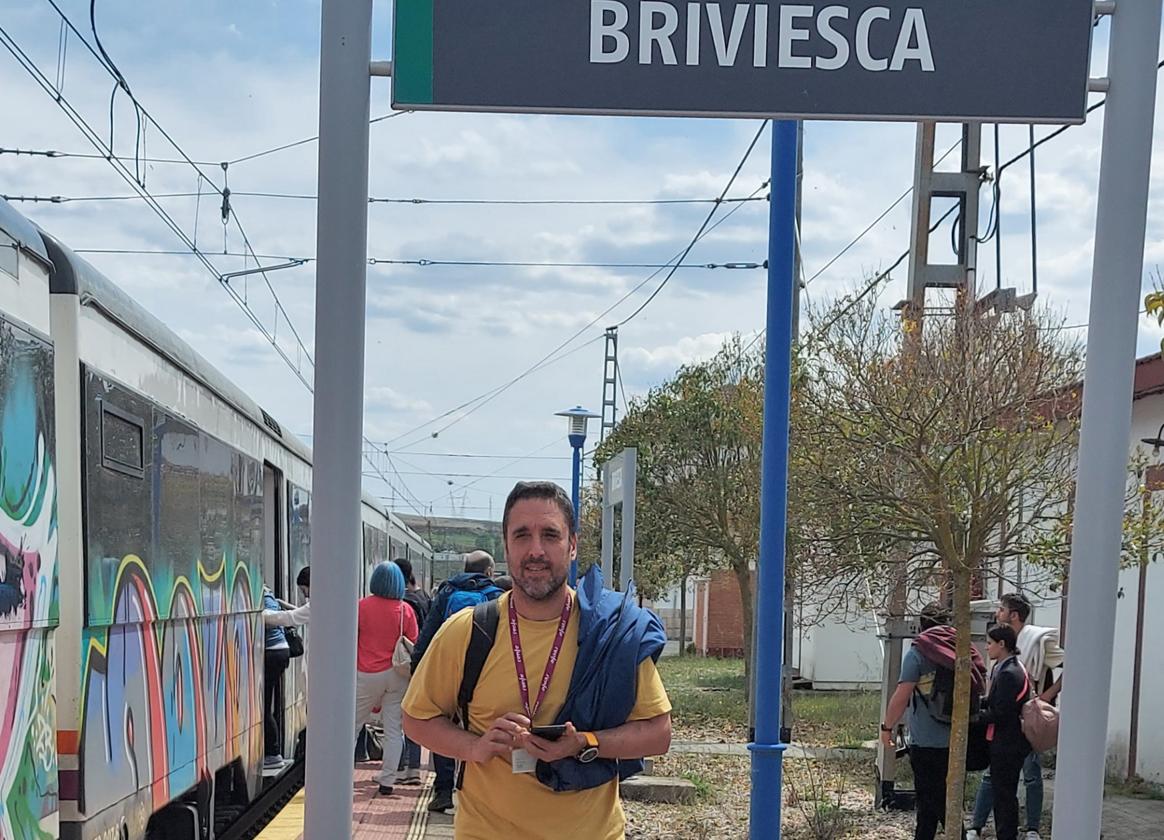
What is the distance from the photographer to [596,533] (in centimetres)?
3706

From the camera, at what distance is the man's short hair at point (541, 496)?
3.44 metres

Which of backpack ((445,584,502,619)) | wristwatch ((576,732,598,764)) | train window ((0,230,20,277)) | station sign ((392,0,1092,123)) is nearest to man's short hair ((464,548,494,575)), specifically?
backpack ((445,584,502,619))

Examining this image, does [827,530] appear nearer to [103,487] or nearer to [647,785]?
[647,785]

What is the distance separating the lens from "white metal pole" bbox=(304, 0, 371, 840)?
10.8ft

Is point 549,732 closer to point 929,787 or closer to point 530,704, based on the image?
point 530,704

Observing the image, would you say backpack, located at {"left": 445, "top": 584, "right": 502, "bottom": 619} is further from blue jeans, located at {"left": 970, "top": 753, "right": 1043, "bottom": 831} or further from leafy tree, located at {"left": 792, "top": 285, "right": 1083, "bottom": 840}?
blue jeans, located at {"left": 970, "top": 753, "right": 1043, "bottom": 831}

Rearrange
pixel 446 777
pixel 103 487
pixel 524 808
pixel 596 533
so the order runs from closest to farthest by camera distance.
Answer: pixel 524 808
pixel 103 487
pixel 446 777
pixel 596 533

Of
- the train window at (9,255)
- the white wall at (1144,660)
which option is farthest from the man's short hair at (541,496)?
the white wall at (1144,660)

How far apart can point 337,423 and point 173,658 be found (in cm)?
373

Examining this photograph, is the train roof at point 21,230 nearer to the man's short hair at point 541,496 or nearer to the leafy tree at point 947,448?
the man's short hair at point 541,496

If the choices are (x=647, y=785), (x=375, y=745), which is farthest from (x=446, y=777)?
(x=375, y=745)

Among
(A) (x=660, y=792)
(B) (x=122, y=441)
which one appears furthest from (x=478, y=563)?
(B) (x=122, y=441)

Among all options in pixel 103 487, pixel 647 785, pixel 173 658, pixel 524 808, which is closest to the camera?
pixel 524 808

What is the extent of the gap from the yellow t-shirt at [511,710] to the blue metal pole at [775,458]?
266 centimetres
